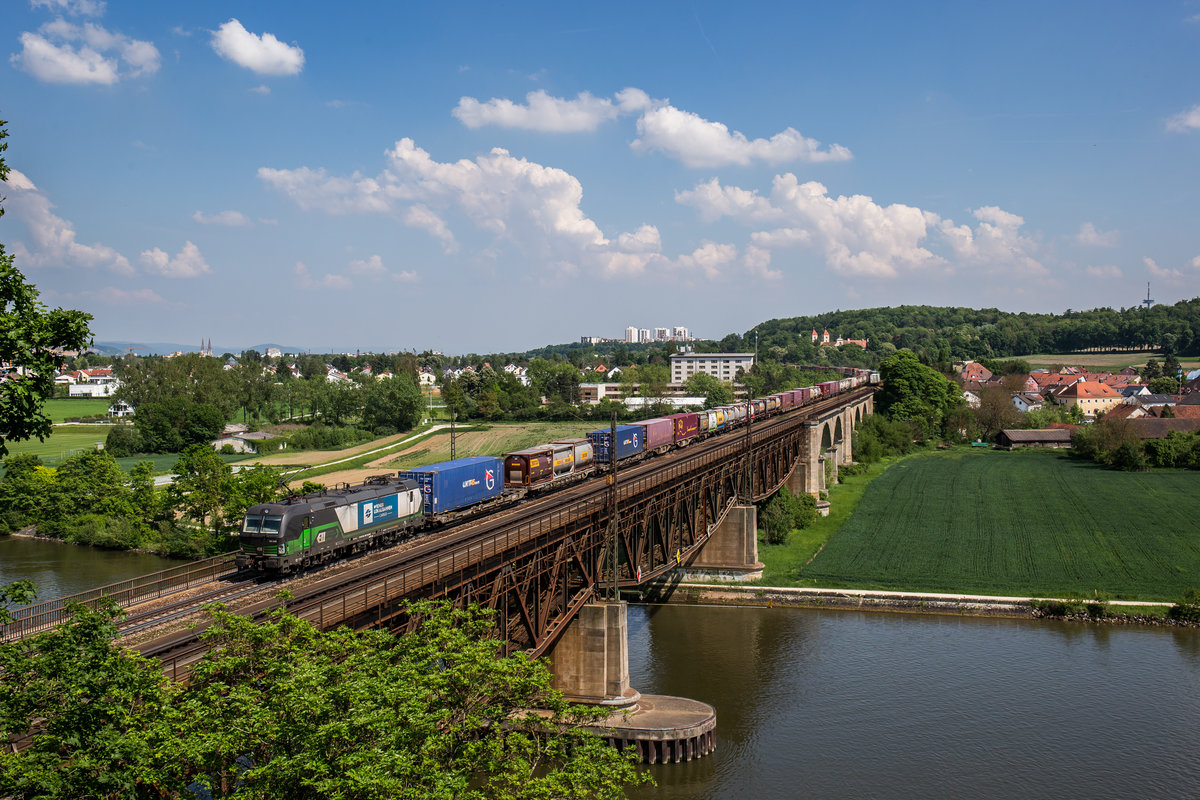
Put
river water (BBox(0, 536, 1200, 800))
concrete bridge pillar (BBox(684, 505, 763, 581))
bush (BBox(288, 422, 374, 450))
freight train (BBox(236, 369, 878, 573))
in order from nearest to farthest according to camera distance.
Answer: freight train (BBox(236, 369, 878, 573)) < river water (BBox(0, 536, 1200, 800)) < concrete bridge pillar (BBox(684, 505, 763, 581)) < bush (BBox(288, 422, 374, 450))

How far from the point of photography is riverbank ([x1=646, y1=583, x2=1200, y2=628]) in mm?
49000

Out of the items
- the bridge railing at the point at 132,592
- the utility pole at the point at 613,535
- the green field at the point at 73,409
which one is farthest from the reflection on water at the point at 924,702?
the green field at the point at 73,409

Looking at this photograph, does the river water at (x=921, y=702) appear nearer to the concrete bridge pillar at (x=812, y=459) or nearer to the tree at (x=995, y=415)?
the concrete bridge pillar at (x=812, y=459)

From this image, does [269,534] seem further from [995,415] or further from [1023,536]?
[995,415]

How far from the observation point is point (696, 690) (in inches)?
1558

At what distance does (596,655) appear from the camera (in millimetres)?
34719

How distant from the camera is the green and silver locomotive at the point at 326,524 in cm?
2952

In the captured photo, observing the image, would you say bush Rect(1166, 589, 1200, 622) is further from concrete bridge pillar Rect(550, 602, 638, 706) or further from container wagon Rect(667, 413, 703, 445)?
container wagon Rect(667, 413, 703, 445)

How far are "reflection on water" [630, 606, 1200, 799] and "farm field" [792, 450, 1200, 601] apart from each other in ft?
20.6

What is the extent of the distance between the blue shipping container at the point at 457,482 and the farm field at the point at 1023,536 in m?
24.1

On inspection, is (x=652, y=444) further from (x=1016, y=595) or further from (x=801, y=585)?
(x=1016, y=595)

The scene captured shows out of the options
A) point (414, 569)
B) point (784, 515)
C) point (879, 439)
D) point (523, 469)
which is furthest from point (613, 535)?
point (879, 439)

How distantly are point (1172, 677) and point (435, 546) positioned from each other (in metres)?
37.0

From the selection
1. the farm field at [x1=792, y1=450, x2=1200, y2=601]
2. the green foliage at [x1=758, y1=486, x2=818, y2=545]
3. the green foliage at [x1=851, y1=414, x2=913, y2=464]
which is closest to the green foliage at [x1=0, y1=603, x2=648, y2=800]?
the farm field at [x1=792, y1=450, x2=1200, y2=601]
